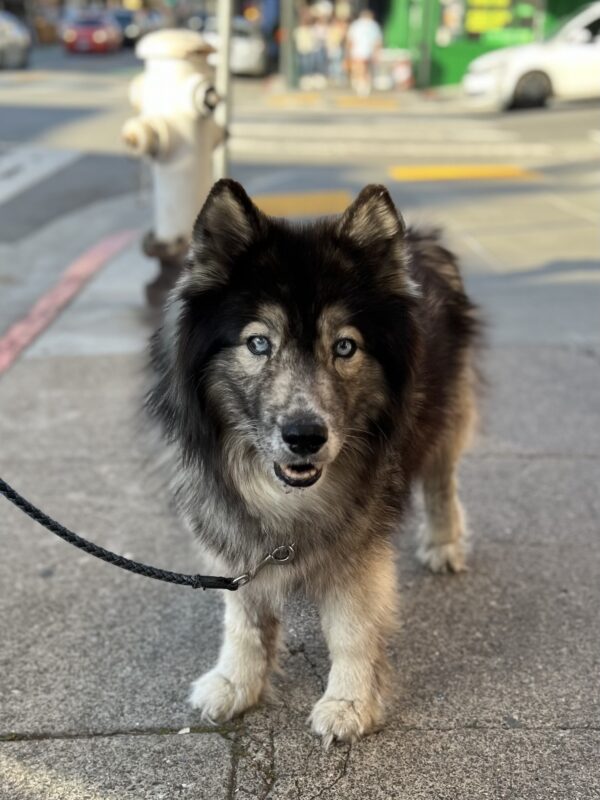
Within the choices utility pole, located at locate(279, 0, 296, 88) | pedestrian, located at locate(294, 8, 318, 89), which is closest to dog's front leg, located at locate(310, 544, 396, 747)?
utility pole, located at locate(279, 0, 296, 88)

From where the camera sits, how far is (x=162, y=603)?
157 inches

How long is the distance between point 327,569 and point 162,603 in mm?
1172

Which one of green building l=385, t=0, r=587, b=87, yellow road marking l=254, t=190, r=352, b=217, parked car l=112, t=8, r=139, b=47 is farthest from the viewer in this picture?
parked car l=112, t=8, r=139, b=47

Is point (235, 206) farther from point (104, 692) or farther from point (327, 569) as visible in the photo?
point (104, 692)

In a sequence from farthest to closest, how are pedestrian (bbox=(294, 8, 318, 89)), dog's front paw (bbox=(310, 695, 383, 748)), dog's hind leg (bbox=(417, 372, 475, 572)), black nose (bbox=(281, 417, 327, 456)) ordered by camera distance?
pedestrian (bbox=(294, 8, 318, 89)) < dog's hind leg (bbox=(417, 372, 475, 572)) < dog's front paw (bbox=(310, 695, 383, 748)) < black nose (bbox=(281, 417, 327, 456))

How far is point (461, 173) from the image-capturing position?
14.2 metres

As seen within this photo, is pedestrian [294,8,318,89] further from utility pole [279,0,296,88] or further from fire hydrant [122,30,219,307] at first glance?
fire hydrant [122,30,219,307]

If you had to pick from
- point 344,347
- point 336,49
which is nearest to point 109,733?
point 344,347

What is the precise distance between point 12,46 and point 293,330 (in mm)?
36398

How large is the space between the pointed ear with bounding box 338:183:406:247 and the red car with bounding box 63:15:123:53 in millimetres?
48846

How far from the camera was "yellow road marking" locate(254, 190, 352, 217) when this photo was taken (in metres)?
10.9

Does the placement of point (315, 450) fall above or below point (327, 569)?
above

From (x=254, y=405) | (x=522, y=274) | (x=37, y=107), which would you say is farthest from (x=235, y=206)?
(x=37, y=107)

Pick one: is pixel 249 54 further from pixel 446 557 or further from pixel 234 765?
pixel 234 765
